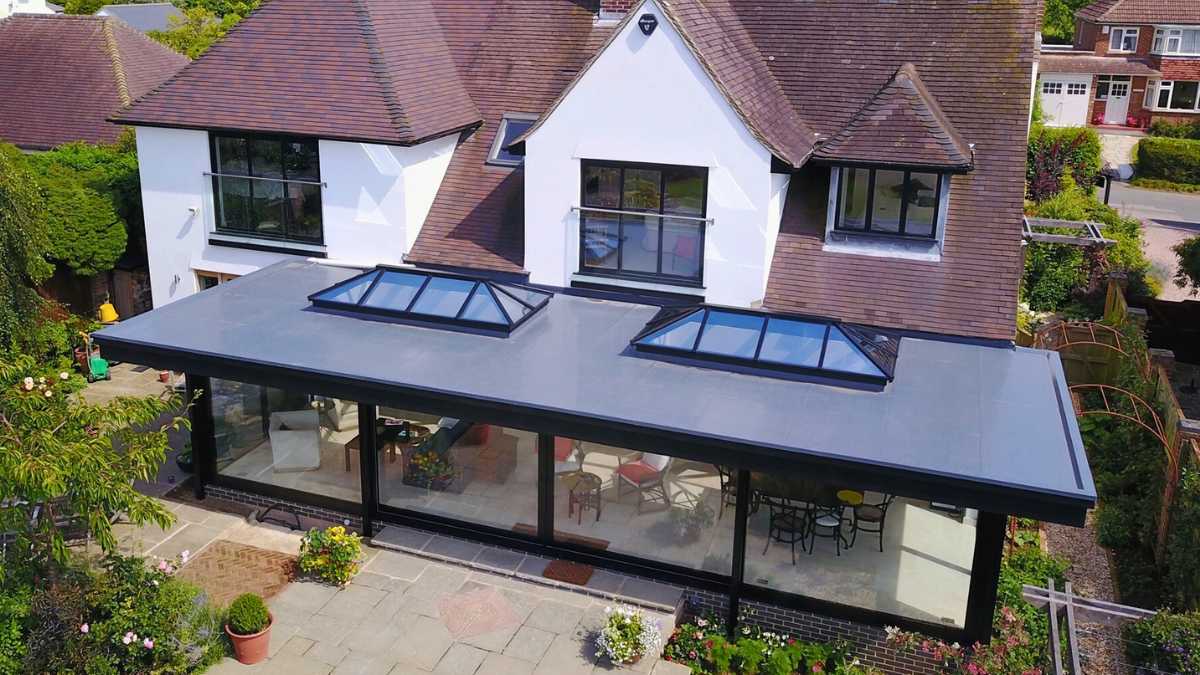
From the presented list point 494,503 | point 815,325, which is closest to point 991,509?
point 815,325

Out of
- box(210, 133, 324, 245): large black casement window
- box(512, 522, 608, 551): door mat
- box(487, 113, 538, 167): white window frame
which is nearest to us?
box(512, 522, 608, 551): door mat

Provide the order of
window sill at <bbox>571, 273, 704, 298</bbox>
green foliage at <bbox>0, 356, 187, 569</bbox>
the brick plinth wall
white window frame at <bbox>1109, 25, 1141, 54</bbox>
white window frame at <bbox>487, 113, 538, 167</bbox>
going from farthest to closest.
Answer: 1. white window frame at <bbox>1109, 25, 1141, 54</bbox>
2. white window frame at <bbox>487, 113, 538, 167</bbox>
3. window sill at <bbox>571, 273, 704, 298</bbox>
4. the brick plinth wall
5. green foliage at <bbox>0, 356, 187, 569</bbox>

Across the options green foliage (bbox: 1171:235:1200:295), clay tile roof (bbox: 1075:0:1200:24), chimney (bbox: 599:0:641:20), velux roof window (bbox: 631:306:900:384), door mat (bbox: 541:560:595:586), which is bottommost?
door mat (bbox: 541:560:595:586)

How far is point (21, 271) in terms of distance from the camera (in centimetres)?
2170

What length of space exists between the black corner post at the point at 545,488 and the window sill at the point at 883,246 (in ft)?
24.1

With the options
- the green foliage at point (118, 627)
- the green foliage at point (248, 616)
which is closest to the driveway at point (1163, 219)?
the green foliage at point (248, 616)

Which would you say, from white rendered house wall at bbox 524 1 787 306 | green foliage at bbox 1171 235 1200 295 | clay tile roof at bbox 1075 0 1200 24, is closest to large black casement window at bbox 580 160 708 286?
white rendered house wall at bbox 524 1 787 306

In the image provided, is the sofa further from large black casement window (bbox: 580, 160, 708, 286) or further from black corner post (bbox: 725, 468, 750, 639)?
black corner post (bbox: 725, 468, 750, 639)

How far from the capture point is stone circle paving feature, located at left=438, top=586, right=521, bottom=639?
14883 millimetres

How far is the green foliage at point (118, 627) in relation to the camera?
1338cm

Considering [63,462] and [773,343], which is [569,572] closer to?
[773,343]

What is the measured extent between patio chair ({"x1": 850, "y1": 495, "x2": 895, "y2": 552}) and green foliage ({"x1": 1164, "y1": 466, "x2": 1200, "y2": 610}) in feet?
16.7

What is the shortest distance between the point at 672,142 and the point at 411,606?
967 centimetres

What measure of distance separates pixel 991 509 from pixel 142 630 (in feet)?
37.1
